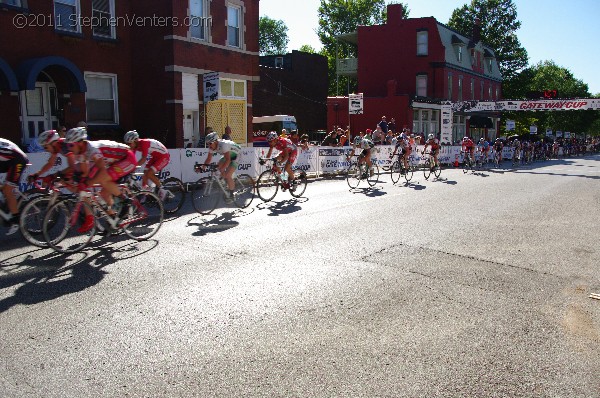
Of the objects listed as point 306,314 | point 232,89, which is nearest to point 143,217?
point 306,314

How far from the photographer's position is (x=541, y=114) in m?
75.9

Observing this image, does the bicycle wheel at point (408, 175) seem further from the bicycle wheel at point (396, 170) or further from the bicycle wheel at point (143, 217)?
the bicycle wheel at point (143, 217)

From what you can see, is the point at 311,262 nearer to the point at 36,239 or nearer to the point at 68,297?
the point at 68,297

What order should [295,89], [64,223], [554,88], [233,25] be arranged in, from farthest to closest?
[554,88], [295,89], [233,25], [64,223]

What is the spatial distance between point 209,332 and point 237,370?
81 centimetres

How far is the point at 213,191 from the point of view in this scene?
11.8 meters

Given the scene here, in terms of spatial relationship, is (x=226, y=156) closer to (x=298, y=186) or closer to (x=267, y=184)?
(x=267, y=184)

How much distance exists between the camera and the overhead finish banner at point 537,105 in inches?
1551

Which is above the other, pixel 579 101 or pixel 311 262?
pixel 579 101

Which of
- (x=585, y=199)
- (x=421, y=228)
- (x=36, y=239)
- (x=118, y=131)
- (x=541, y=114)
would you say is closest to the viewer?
(x=36, y=239)

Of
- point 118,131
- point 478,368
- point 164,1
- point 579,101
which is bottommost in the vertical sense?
point 478,368

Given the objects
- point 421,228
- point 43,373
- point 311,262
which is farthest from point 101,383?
point 421,228

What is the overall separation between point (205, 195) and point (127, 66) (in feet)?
40.7

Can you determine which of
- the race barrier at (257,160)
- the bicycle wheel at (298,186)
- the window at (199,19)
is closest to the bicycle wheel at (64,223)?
the race barrier at (257,160)
